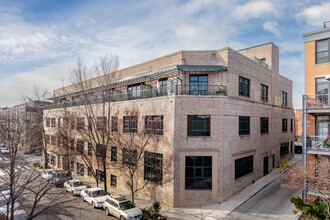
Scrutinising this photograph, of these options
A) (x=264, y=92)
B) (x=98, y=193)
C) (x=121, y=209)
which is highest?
(x=264, y=92)

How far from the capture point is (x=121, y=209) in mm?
15523

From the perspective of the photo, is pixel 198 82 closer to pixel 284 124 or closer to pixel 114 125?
pixel 114 125

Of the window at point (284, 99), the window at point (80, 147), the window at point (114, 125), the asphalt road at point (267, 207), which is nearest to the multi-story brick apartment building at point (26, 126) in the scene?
the window at point (80, 147)

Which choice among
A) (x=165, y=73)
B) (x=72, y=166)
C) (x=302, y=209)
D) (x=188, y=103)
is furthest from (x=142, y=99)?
(x=72, y=166)

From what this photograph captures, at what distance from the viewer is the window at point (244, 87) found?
70.1ft

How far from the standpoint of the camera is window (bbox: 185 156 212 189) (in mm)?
17672

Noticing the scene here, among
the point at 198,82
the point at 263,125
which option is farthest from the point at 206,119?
the point at 263,125

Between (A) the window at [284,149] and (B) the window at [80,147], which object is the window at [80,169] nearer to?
(B) the window at [80,147]

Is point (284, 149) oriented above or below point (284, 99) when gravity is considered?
below

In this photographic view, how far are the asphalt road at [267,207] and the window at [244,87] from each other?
9.67 m

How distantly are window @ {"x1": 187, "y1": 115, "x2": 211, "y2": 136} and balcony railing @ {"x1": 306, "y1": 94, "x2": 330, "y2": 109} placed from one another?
7452mm

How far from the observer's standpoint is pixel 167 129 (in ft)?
59.2

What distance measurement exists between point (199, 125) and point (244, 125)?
19.8 ft

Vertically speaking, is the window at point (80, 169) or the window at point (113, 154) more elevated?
the window at point (113, 154)
